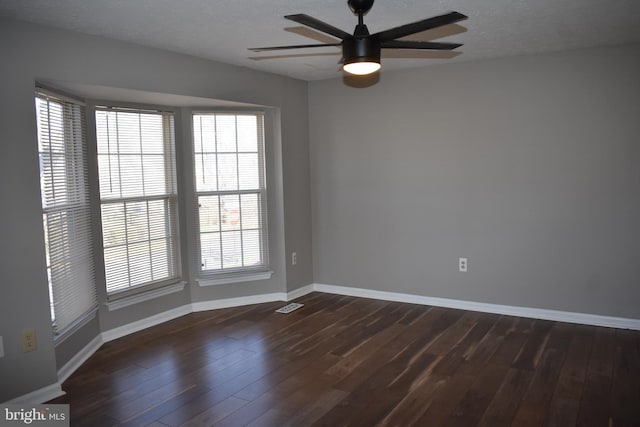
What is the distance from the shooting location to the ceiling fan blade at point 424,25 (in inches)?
81.1

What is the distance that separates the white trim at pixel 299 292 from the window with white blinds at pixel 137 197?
1.17m

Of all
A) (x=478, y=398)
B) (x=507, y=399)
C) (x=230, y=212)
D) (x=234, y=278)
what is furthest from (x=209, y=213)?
(x=507, y=399)

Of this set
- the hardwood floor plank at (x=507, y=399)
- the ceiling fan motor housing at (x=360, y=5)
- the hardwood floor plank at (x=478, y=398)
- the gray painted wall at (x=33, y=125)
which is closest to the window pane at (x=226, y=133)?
the gray painted wall at (x=33, y=125)

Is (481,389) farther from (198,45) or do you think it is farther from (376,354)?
(198,45)

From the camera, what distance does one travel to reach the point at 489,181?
4348mm

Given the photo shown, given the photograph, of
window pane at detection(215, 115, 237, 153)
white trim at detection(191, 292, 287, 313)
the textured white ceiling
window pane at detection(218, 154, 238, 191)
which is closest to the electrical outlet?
white trim at detection(191, 292, 287, 313)

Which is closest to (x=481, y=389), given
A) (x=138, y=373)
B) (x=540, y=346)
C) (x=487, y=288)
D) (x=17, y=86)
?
(x=540, y=346)

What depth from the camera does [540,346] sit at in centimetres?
361

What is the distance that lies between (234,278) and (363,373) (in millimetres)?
1982

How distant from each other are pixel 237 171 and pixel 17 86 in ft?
7.09

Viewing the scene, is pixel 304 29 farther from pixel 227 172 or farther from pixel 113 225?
pixel 113 225

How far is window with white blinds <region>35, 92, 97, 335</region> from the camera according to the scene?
10.5ft

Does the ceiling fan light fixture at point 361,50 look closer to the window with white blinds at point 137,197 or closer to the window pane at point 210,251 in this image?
the window with white blinds at point 137,197

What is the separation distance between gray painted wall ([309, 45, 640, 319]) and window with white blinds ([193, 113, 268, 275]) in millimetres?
710
